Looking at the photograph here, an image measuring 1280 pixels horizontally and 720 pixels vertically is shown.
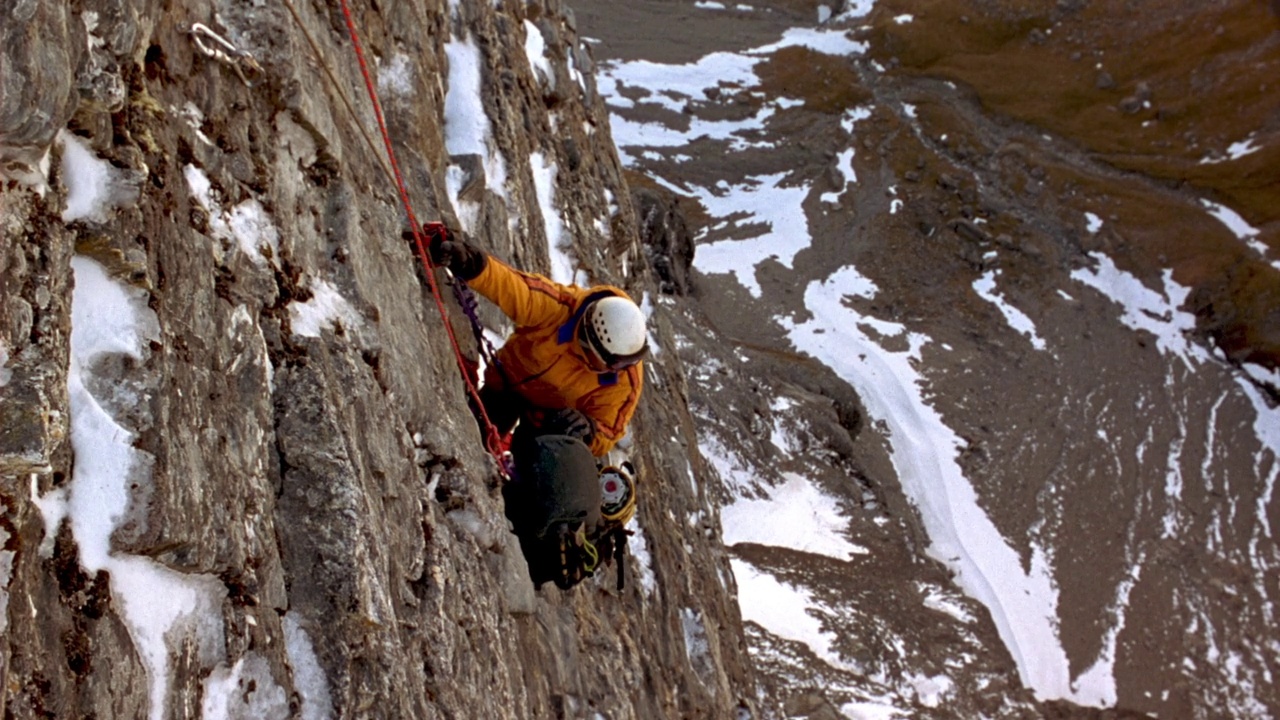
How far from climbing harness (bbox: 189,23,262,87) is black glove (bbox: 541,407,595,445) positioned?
3.94 meters

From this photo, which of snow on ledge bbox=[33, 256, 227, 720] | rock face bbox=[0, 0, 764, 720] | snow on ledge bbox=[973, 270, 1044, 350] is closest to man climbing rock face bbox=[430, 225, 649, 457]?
A: rock face bbox=[0, 0, 764, 720]

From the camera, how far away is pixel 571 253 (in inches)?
523

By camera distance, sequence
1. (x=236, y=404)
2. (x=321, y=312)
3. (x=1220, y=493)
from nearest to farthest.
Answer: (x=236, y=404) → (x=321, y=312) → (x=1220, y=493)

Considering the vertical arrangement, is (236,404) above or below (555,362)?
below

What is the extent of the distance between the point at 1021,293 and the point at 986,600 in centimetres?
2330

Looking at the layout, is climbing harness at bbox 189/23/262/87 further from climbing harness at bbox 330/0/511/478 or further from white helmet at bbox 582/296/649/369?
white helmet at bbox 582/296/649/369

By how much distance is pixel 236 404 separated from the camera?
4.79 meters

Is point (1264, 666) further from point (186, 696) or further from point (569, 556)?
point (186, 696)

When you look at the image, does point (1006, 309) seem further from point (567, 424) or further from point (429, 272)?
point (429, 272)

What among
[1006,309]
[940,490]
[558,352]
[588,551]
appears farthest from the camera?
[1006,309]

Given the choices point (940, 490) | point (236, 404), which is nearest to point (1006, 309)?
point (940, 490)

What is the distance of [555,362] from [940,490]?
29029 mm

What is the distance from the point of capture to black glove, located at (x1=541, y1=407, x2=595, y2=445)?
317 inches

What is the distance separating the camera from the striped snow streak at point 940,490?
28.2 m
